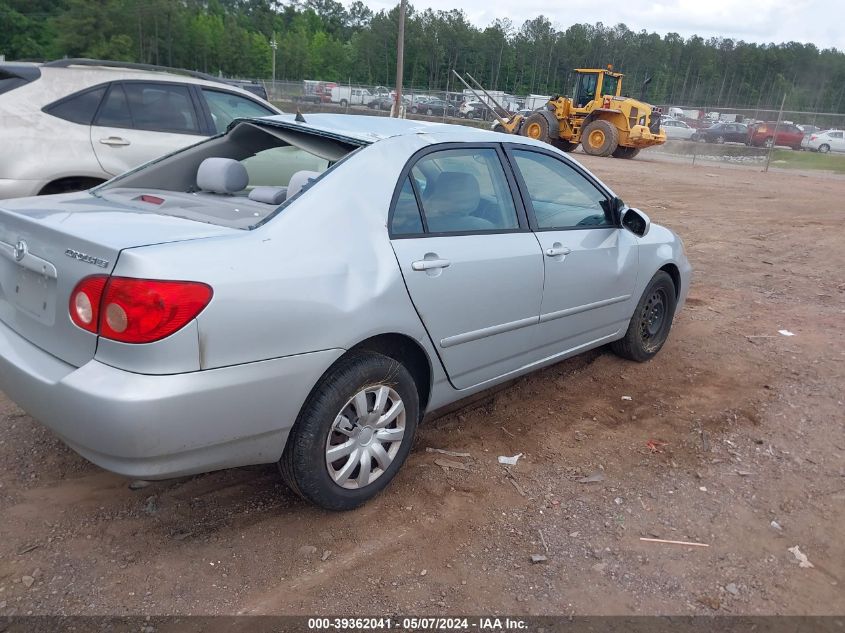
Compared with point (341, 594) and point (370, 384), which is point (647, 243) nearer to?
point (370, 384)

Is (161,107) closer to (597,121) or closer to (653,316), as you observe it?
(653,316)

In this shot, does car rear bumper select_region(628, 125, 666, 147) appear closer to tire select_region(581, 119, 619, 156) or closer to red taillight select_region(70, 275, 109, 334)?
tire select_region(581, 119, 619, 156)

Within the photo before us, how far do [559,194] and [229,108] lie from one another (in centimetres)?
410

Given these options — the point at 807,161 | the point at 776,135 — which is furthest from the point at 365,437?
the point at 776,135

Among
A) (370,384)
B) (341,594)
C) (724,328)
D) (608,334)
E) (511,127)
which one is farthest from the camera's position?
(511,127)

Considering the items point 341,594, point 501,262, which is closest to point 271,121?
point 501,262

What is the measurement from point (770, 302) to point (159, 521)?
19.5 ft

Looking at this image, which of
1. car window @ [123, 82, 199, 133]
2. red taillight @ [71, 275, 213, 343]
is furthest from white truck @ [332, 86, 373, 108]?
red taillight @ [71, 275, 213, 343]

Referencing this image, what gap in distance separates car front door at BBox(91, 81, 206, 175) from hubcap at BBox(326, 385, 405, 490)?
410 cm

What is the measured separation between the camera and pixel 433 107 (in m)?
41.1

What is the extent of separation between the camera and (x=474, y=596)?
2482 mm

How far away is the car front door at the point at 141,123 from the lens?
581 cm

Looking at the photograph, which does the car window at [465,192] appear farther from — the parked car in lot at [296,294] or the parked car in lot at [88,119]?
the parked car in lot at [88,119]

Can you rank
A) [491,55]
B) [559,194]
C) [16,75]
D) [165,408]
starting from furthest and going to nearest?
[491,55] < [16,75] < [559,194] < [165,408]
